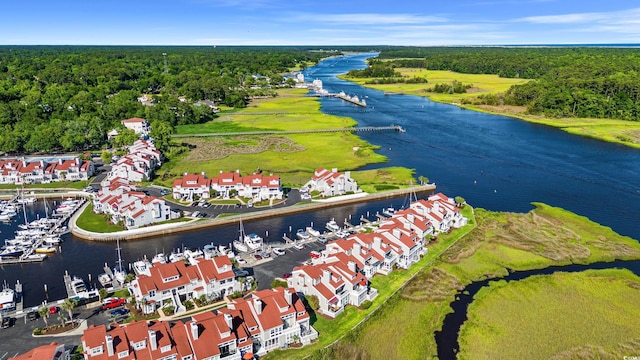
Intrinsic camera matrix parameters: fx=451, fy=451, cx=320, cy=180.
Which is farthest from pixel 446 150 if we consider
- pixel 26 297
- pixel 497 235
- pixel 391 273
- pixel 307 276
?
pixel 26 297

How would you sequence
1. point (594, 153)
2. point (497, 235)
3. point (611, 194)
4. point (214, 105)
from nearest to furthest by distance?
point (497, 235), point (611, 194), point (594, 153), point (214, 105)

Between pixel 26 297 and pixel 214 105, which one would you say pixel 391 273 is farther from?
pixel 214 105

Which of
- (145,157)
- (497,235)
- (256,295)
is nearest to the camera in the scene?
(256,295)

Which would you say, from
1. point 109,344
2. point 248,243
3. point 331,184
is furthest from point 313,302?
point 331,184

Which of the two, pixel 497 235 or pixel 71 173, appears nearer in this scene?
pixel 497 235

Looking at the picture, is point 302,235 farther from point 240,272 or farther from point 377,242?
point 240,272

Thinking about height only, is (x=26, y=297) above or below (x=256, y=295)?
below

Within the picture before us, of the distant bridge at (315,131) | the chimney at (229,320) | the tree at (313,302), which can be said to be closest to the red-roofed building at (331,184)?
the tree at (313,302)
